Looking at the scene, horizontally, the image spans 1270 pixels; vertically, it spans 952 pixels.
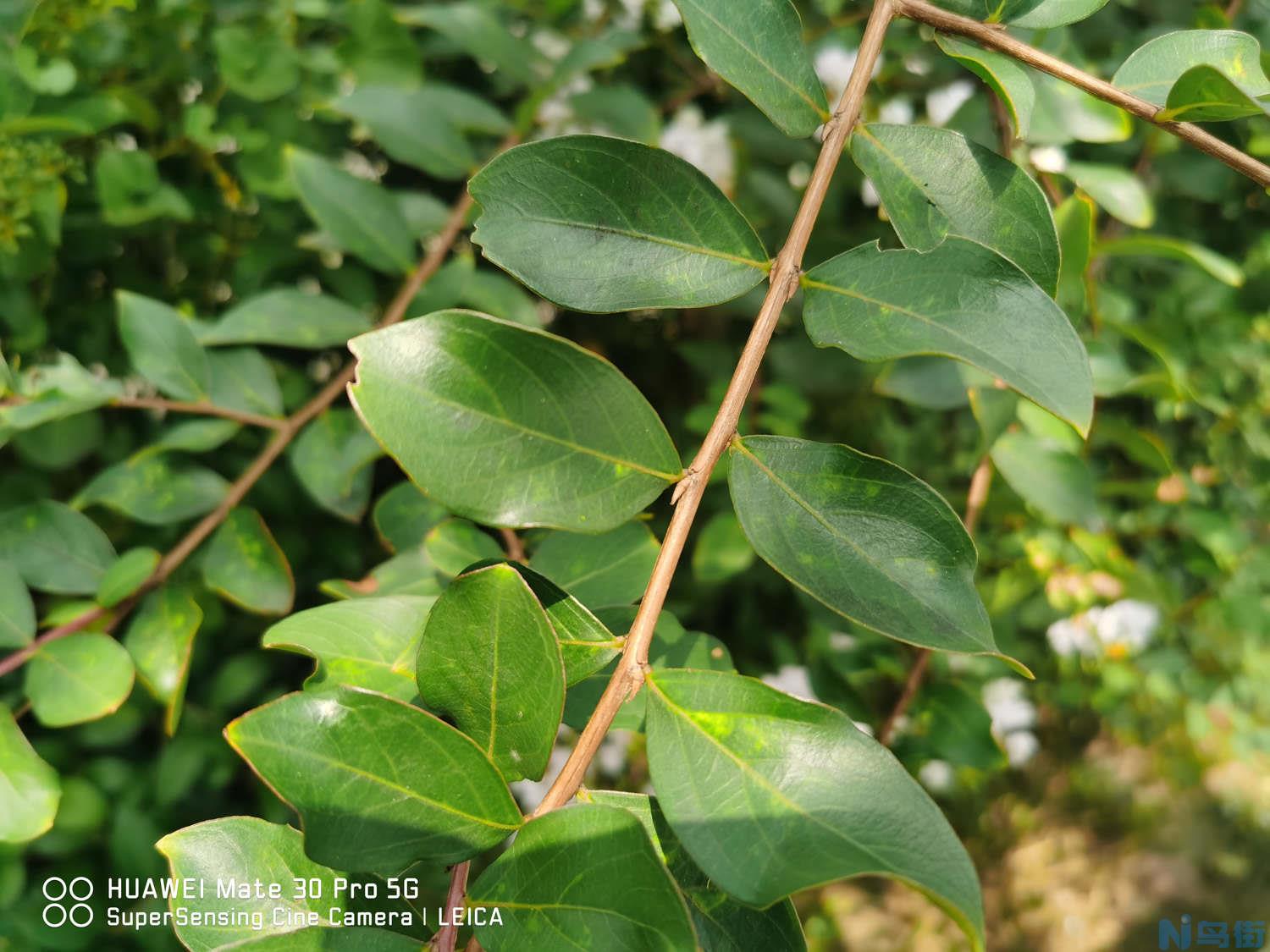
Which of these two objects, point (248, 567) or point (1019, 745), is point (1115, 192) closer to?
point (248, 567)

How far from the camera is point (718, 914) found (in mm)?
382

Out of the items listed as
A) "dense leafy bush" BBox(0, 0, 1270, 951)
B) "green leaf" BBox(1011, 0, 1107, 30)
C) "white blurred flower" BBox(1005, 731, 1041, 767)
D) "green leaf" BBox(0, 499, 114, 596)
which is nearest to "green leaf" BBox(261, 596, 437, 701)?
"dense leafy bush" BBox(0, 0, 1270, 951)

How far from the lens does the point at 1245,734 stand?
158 cm

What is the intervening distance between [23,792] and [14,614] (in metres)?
0.14

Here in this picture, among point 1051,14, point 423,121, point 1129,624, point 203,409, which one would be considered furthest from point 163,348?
point 1129,624

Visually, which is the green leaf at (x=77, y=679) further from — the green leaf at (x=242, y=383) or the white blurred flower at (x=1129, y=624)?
the white blurred flower at (x=1129, y=624)

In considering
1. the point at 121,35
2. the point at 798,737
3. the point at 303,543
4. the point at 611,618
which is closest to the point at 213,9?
the point at 121,35

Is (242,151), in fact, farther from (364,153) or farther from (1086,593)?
(1086,593)

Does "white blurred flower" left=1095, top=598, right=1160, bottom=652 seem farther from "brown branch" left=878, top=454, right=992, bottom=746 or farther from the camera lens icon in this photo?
the camera lens icon

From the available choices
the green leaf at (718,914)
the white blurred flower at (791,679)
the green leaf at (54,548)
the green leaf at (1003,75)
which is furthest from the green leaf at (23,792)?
the white blurred flower at (791,679)

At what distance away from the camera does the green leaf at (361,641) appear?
434 mm

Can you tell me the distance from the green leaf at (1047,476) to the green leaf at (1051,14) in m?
0.34

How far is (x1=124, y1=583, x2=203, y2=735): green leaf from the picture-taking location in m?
0.65

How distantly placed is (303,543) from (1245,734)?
156 centimetres
